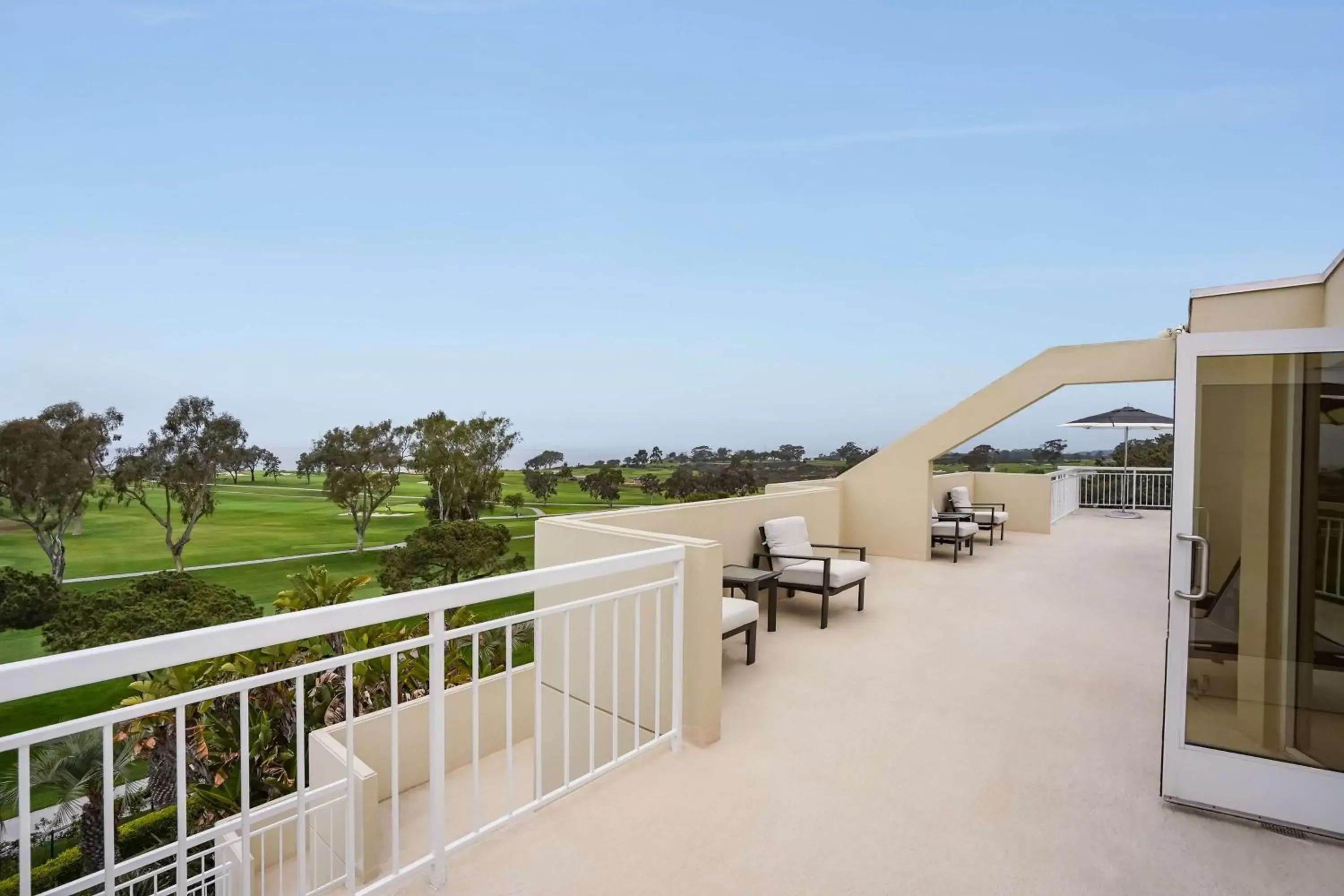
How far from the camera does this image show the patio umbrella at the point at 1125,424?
12.7m

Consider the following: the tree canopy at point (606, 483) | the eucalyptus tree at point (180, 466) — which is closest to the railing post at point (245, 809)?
the eucalyptus tree at point (180, 466)

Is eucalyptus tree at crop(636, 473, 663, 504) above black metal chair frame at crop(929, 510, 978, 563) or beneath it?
beneath

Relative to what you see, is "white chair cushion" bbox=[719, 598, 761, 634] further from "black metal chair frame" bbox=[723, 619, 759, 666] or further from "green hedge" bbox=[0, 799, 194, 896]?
"green hedge" bbox=[0, 799, 194, 896]

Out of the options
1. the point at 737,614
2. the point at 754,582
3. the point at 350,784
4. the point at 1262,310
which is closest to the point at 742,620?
the point at 737,614

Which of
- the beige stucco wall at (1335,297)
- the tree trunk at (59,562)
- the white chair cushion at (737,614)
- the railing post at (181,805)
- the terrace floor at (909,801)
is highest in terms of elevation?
the beige stucco wall at (1335,297)

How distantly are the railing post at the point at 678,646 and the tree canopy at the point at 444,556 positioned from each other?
2178cm

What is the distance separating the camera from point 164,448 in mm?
25359

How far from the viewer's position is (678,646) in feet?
10.6

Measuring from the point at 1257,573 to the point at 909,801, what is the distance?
5.69 feet

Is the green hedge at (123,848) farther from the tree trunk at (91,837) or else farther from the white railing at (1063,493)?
the white railing at (1063,493)

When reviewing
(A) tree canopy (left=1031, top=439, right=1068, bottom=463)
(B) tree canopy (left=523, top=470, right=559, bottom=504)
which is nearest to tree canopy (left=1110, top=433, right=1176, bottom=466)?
(A) tree canopy (left=1031, top=439, right=1068, bottom=463)

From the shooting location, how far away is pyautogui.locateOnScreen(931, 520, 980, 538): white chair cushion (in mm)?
8844

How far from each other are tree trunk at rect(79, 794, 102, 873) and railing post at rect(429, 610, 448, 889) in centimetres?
887

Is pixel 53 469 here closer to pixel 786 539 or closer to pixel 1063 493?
pixel 786 539
